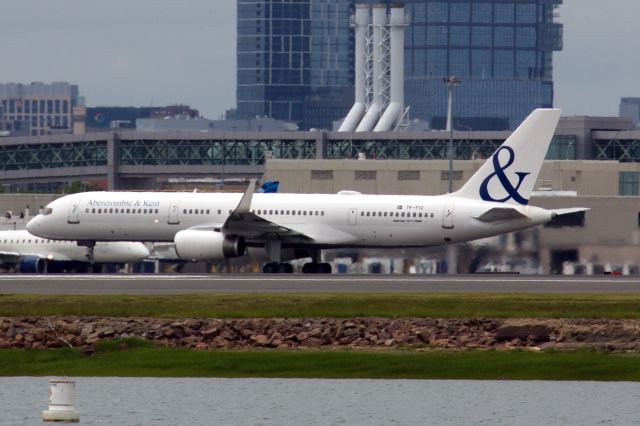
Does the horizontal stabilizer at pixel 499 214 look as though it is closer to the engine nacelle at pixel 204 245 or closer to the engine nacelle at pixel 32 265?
the engine nacelle at pixel 204 245

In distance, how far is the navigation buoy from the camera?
37750 mm

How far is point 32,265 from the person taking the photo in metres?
96.9

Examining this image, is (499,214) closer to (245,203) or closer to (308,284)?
(245,203)

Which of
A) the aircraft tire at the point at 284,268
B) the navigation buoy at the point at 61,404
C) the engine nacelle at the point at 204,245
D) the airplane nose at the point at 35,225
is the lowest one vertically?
the navigation buoy at the point at 61,404

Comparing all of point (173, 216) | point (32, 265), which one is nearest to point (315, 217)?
point (173, 216)

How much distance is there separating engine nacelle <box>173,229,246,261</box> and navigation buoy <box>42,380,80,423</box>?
38.5 meters

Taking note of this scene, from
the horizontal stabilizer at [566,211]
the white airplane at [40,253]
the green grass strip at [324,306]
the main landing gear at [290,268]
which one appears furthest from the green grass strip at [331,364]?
the white airplane at [40,253]

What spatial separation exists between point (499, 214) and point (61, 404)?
41998 mm

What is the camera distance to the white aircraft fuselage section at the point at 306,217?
78.7m

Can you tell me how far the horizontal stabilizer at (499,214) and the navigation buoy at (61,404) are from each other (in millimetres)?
40968

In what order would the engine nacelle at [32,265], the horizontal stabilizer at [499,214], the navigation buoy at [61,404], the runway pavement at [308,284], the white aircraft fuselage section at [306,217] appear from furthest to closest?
1. the engine nacelle at [32,265]
2. the white aircraft fuselage section at [306,217]
3. the horizontal stabilizer at [499,214]
4. the runway pavement at [308,284]
5. the navigation buoy at [61,404]

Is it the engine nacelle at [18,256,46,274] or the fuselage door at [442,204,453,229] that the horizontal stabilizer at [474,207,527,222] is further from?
the engine nacelle at [18,256,46,274]

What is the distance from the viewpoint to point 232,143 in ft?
A: 567

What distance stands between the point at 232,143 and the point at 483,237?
95.2 metres
